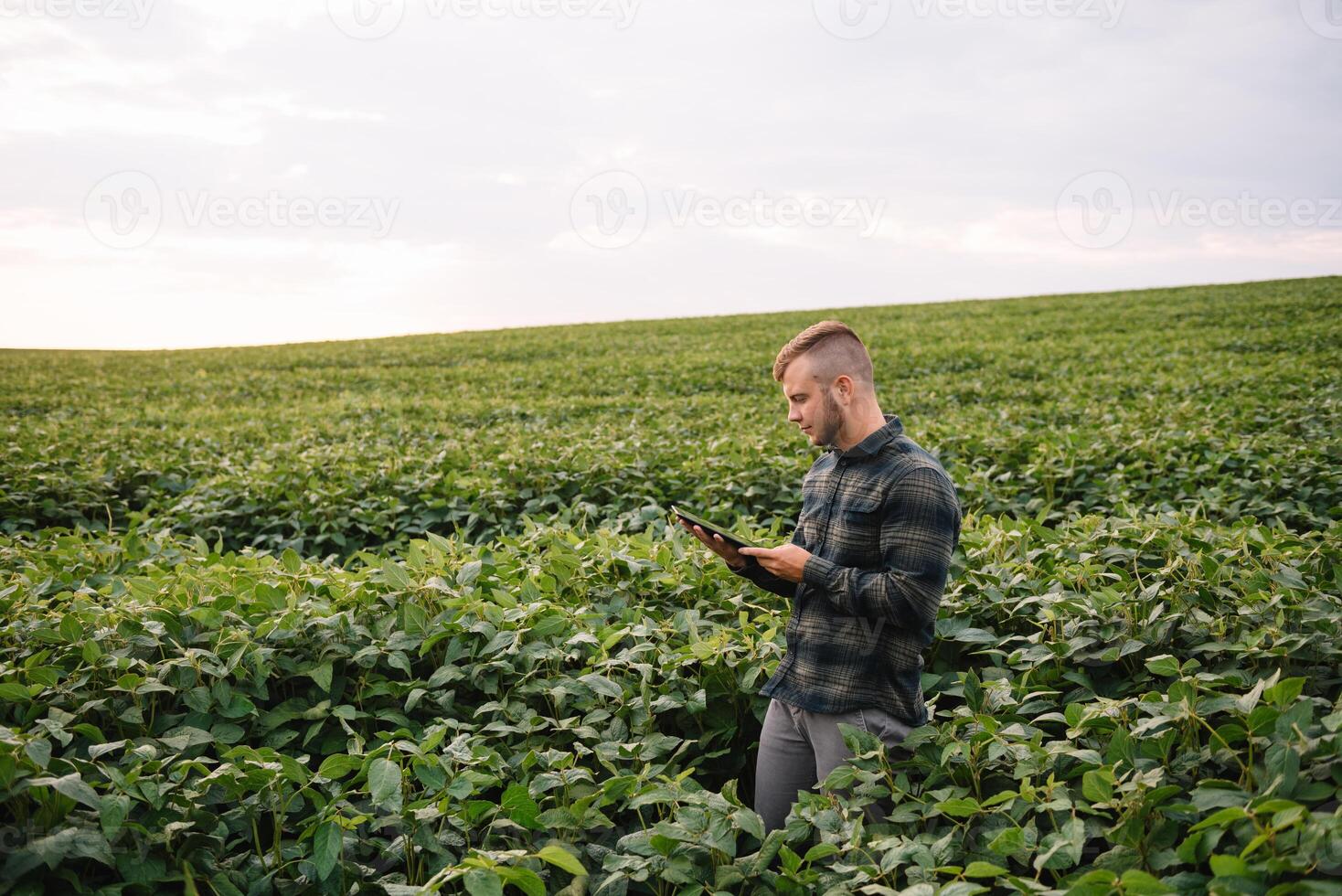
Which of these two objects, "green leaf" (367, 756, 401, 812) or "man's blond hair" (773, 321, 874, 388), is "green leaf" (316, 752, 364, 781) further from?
"man's blond hair" (773, 321, 874, 388)

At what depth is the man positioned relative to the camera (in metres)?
2.61

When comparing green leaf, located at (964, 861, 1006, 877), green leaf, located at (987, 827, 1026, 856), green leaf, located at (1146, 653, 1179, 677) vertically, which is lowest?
green leaf, located at (987, 827, 1026, 856)

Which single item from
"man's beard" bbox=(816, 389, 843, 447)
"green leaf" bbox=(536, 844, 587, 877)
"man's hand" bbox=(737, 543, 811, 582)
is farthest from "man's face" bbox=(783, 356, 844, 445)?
"green leaf" bbox=(536, 844, 587, 877)

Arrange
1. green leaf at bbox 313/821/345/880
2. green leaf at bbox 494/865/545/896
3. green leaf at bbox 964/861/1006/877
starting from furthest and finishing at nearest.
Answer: green leaf at bbox 313/821/345/880 → green leaf at bbox 494/865/545/896 → green leaf at bbox 964/861/1006/877

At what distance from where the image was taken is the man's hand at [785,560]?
273 centimetres

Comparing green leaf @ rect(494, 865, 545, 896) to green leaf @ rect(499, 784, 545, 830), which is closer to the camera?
green leaf @ rect(494, 865, 545, 896)

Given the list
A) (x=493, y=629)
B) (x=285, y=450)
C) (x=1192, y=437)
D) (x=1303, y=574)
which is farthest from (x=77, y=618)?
(x=1192, y=437)

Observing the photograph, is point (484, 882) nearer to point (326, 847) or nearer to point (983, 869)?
point (326, 847)

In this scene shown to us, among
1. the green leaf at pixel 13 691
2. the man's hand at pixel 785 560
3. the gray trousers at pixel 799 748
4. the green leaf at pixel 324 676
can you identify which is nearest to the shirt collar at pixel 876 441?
the man's hand at pixel 785 560

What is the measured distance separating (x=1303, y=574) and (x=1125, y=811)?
6.73ft

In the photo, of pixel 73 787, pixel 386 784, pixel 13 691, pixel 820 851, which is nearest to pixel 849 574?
pixel 820 851

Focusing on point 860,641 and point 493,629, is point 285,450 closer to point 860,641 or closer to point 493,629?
point 493,629

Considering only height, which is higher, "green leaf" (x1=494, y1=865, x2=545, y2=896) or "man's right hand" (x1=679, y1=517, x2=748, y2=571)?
"man's right hand" (x1=679, y1=517, x2=748, y2=571)

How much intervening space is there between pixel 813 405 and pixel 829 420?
8cm
